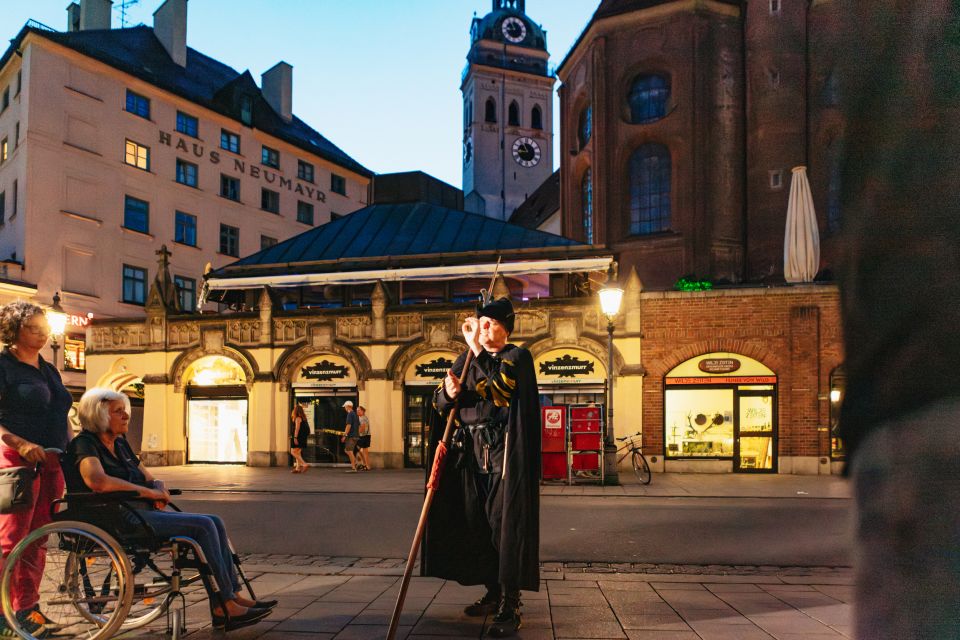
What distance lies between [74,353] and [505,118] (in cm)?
5699

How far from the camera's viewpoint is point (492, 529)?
15.7 ft

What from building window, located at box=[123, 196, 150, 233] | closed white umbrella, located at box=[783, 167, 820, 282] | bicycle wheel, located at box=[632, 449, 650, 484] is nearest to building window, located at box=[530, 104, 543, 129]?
building window, located at box=[123, 196, 150, 233]

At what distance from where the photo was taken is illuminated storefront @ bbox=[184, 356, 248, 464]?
75.0ft

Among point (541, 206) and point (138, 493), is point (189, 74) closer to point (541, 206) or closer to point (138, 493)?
point (541, 206)

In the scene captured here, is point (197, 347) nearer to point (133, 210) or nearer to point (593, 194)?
point (133, 210)

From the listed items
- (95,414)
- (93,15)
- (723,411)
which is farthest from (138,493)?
(93,15)

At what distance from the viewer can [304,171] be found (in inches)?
1688

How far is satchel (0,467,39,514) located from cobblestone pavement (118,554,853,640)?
1.14 m

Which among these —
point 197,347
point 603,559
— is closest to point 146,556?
point 603,559

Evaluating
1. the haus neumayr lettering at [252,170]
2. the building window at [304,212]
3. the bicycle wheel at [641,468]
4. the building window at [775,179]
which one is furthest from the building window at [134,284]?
the building window at [775,179]

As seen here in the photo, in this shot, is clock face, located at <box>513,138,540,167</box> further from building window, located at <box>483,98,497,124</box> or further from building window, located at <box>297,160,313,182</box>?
building window, located at <box>297,160,313,182</box>

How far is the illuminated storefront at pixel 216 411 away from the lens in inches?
901

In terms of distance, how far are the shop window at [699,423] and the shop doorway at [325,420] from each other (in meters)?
9.19

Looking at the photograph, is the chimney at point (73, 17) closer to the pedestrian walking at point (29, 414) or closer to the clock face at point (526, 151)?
the pedestrian walking at point (29, 414)
